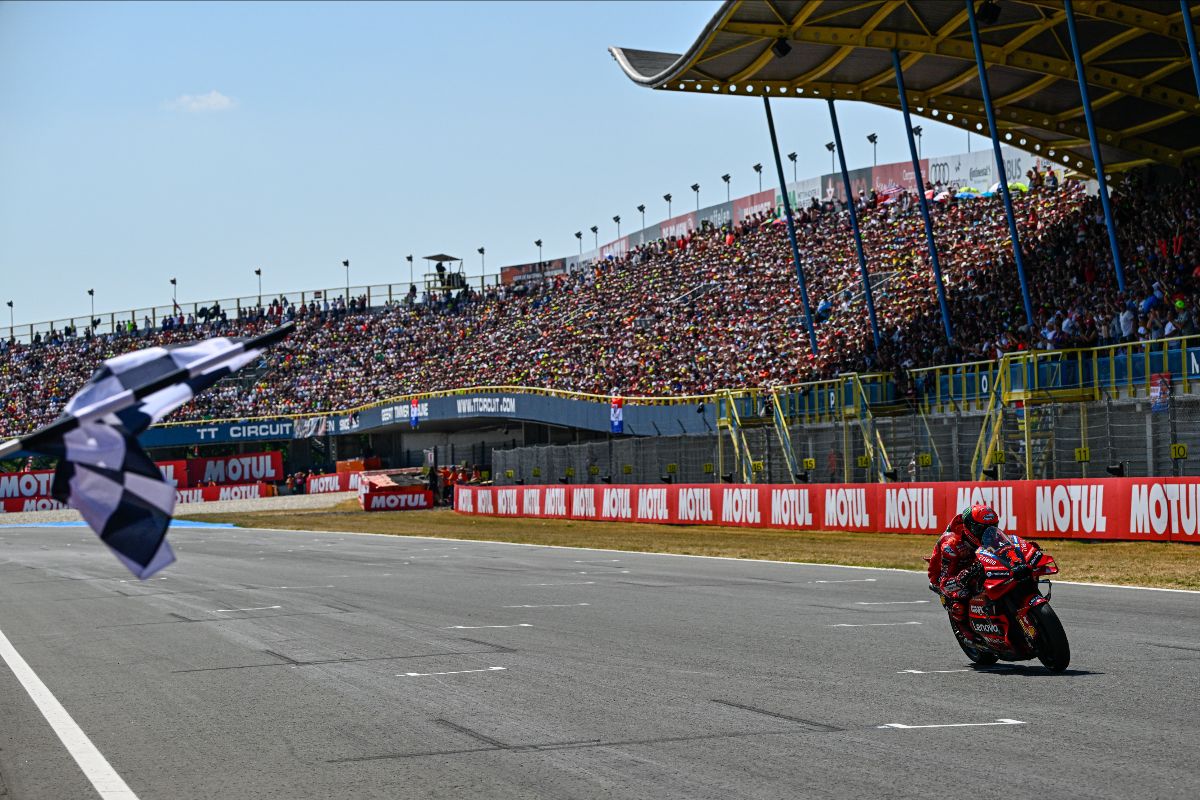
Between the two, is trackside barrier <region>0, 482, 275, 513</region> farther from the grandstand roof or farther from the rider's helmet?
the rider's helmet

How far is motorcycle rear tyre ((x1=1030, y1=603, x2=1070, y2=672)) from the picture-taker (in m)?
11.0

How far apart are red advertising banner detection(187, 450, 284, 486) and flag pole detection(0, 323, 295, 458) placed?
245 ft

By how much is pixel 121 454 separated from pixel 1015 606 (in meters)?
7.55

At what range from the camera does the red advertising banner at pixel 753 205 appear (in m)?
69.4

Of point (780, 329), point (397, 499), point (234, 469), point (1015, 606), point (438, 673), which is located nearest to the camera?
point (1015, 606)

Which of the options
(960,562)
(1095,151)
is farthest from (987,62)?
(960,562)

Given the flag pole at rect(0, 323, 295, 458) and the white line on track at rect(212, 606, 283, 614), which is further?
the white line on track at rect(212, 606, 283, 614)

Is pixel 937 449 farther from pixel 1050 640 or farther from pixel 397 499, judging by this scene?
pixel 397 499

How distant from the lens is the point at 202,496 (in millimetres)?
73438

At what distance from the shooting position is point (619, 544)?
109 feet

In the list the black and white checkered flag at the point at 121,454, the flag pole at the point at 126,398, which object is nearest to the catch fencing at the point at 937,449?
the flag pole at the point at 126,398

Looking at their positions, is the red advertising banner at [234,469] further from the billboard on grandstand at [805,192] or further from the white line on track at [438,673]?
the white line on track at [438,673]

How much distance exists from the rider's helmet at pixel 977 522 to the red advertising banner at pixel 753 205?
56718 millimetres

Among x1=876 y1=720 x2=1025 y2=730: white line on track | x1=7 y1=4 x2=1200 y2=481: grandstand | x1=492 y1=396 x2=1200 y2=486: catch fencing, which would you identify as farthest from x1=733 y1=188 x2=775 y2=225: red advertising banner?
x1=876 y1=720 x2=1025 y2=730: white line on track
